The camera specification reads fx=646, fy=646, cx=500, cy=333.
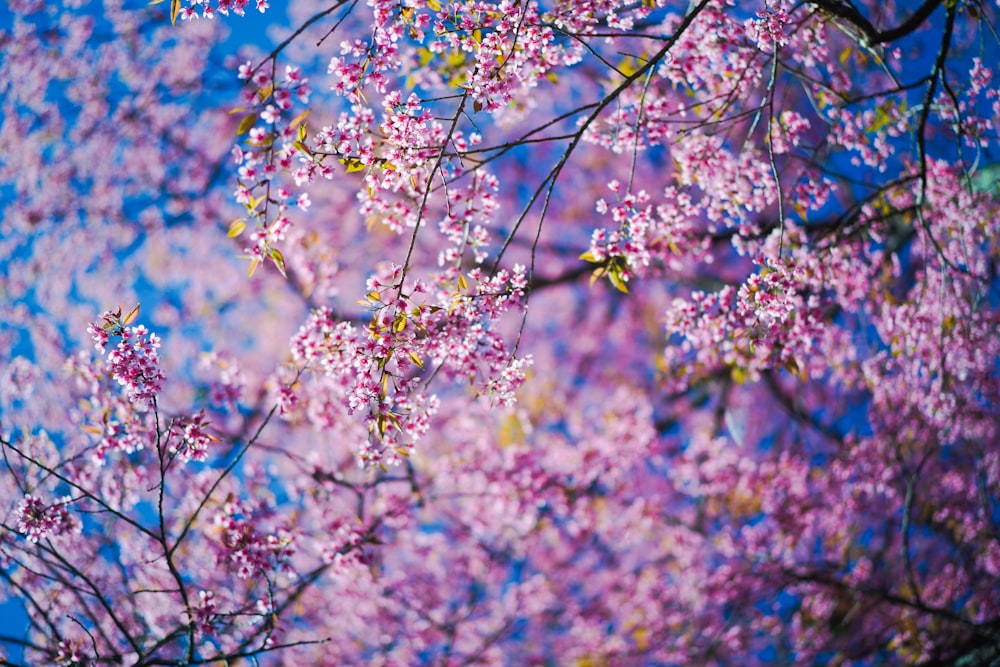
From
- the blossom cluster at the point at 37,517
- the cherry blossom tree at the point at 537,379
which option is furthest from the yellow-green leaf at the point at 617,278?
the blossom cluster at the point at 37,517

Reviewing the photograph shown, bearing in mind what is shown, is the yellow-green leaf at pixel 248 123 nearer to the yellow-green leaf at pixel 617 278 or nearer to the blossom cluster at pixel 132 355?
the blossom cluster at pixel 132 355

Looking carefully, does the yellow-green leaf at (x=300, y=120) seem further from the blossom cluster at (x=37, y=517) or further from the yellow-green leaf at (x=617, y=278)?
the blossom cluster at (x=37, y=517)

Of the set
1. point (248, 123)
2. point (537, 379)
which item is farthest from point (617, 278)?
point (537, 379)

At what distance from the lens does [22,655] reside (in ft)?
16.1

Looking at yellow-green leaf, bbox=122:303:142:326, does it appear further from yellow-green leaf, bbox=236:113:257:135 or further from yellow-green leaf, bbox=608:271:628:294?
yellow-green leaf, bbox=608:271:628:294

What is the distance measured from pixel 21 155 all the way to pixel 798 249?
12.5m

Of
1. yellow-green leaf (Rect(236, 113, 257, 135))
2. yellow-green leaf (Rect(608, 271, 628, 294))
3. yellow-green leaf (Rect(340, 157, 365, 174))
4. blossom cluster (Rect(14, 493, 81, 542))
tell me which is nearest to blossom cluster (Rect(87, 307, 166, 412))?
blossom cluster (Rect(14, 493, 81, 542))

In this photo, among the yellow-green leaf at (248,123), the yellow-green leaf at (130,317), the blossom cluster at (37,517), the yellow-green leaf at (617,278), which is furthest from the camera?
the yellow-green leaf at (617,278)

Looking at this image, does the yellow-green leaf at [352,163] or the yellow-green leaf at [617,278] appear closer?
the yellow-green leaf at [352,163]

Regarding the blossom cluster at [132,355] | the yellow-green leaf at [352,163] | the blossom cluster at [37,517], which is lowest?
the blossom cluster at [37,517]

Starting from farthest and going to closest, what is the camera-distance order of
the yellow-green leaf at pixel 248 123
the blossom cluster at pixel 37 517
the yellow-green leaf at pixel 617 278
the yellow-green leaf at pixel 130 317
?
the yellow-green leaf at pixel 617 278 → the blossom cluster at pixel 37 517 → the yellow-green leaf at pixel 130 317 → the yellow-green leaf at pixel 248 123

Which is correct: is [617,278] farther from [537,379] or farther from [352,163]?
[537,379]

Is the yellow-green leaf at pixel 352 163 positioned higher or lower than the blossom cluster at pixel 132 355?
higher

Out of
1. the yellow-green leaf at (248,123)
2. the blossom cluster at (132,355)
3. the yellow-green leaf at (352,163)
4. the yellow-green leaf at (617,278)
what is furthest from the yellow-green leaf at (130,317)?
the yellow-green leaf at (617,278)
